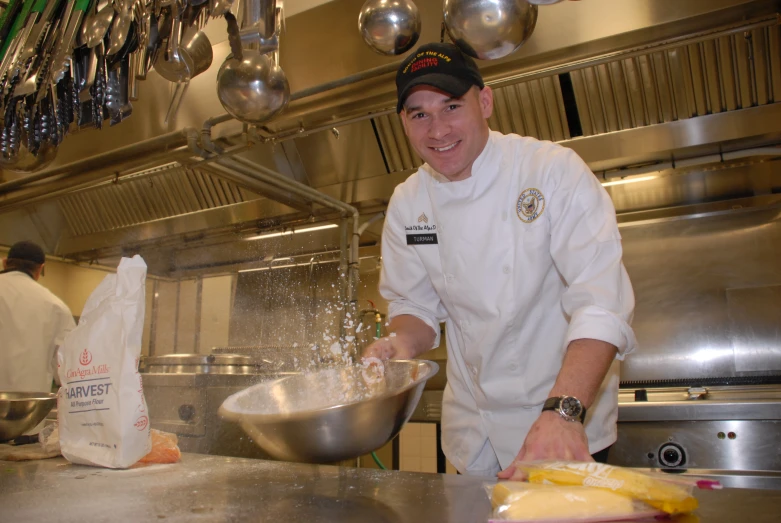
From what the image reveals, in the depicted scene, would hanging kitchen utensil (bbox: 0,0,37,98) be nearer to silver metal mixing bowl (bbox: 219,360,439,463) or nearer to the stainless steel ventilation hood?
the stainless steel ventilation hood

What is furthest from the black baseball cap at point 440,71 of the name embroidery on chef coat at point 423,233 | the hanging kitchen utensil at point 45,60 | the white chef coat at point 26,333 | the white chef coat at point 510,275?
the white chef coat at point 26,333

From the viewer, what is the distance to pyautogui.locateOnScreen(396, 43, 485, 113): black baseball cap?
→ 1186 mm

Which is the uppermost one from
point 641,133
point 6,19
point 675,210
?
point 6,19

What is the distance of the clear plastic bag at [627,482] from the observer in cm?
60

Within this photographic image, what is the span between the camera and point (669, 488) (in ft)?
2.00

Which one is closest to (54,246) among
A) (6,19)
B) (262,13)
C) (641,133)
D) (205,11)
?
(6,19)

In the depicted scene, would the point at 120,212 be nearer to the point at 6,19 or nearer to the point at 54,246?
the point at 54,246

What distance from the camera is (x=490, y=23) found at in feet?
4.15

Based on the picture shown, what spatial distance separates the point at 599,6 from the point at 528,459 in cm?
179

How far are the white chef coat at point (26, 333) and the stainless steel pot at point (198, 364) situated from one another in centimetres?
100

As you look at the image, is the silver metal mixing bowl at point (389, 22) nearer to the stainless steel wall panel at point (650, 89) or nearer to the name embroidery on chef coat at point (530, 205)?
the name embroidery on chef coat at point (530, 205)

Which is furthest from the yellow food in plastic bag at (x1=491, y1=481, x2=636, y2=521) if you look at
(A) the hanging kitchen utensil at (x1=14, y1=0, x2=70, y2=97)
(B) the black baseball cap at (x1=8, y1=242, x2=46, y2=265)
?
(B) the black baseball cap at (x1=8, y1=242, x2=46, y2=265)

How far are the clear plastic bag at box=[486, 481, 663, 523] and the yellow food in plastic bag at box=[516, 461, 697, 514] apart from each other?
0.04ft

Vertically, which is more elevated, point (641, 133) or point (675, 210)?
point (641, 133)
